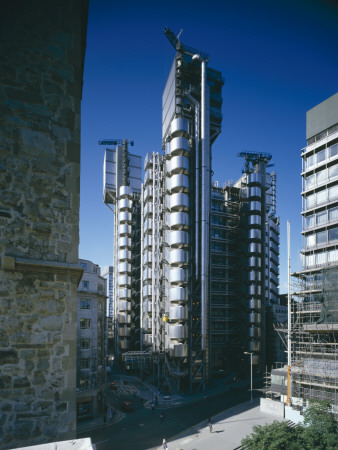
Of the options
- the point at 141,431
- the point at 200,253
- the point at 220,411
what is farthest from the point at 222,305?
the point at 141,431

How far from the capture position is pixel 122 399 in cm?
4119

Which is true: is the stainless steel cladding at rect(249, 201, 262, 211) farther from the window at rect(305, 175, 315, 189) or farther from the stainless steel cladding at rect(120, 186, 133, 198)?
the stainless steel cladding at rect(120, 186, 133, 198)

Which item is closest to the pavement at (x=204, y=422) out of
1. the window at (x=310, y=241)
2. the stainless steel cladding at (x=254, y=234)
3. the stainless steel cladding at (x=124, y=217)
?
the window at (x=310, y=241)

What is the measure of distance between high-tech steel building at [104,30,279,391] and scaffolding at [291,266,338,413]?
17.3m

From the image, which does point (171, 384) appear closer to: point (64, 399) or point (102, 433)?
point (102, 433)

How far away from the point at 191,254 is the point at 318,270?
20.2m

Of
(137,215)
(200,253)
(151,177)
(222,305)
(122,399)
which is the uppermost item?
(151,177)

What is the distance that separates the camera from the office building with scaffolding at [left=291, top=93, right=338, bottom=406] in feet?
103

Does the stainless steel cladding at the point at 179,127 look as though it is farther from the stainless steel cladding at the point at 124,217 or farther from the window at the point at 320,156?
the stainless steel cladding at the point at 124,217

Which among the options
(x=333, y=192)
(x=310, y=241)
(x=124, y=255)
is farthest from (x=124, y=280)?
(x=333, y=192)

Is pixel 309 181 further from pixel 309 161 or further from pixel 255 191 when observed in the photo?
pixel 255 191

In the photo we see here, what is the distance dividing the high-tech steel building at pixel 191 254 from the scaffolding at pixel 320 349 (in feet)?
56.6

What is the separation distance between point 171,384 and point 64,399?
45459 millimetres

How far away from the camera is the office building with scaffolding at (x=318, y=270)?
31359mm
